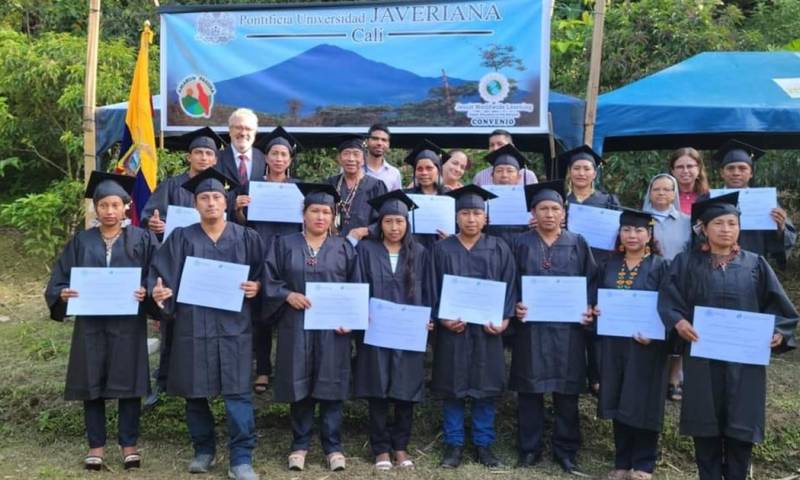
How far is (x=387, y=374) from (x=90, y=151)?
3.75m

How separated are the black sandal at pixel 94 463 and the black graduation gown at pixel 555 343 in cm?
291

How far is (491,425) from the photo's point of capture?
17.7 ft

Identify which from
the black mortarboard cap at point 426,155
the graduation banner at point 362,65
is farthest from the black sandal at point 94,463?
the graduation banner at point 362,65

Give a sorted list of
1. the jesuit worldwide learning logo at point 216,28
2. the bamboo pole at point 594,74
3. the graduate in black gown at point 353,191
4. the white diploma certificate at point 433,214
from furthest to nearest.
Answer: the jesuit worldwide learning logo at point 216,28
the bamboo pole at point 594,74
the graduate in black gown at point 353,191
the white diploma certificate at point 433,214

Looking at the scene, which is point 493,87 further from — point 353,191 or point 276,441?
point 276,441

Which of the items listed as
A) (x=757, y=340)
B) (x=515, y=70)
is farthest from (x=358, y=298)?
(x=515, y=70)

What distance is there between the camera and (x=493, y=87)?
7191mm

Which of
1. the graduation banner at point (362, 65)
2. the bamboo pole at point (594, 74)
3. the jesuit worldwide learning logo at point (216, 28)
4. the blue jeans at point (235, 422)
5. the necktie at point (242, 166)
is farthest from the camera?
the jesuit worldwide learning logo at point (216, 28)

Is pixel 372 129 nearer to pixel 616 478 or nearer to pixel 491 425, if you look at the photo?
pixel 491 425

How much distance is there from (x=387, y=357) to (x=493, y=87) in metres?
3.14

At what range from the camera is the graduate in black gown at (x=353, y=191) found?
6156 millimetres

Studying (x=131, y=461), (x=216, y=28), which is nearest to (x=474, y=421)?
(x=131, y=461)

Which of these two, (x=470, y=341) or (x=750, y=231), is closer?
(x=470, y=341)

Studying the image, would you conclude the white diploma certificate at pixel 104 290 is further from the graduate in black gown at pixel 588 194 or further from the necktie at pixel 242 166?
the graduate in black gown at pixel 588 194
